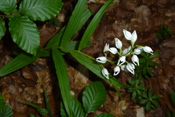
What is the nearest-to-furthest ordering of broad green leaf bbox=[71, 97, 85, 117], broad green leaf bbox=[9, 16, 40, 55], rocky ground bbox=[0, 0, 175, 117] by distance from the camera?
broad green leaf bbox=[9, 16, 40, 55], broad green leaf bbox=[71, 97, 85, 117], rocky ground bbox=[0, 0, 175, 117]

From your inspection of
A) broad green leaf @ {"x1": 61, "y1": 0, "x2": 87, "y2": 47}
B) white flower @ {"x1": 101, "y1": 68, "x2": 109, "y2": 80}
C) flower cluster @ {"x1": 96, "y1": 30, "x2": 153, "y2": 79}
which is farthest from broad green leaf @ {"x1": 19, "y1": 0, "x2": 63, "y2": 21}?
white flower @ {"x1": 101, "y1": 68, "x2": 109, "y2": 80}

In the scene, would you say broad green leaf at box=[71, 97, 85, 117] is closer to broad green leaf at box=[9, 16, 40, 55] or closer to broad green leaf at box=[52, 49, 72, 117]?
broad green leaf at box=[52, 49, 72, 117]

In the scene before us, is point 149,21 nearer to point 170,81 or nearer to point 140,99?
point 170,81

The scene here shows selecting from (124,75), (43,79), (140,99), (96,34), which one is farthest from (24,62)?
(140,99)

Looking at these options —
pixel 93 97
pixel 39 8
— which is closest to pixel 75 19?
pixel 39 8

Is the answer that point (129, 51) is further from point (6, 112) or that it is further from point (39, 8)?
point (6, 112)

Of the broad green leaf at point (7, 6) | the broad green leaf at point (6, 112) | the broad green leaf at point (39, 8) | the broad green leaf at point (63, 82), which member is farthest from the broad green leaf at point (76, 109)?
the broad green leaf at point (7, 6)

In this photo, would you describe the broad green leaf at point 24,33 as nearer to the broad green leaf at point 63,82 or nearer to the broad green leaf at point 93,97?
the broad green leaf at point 63,82
